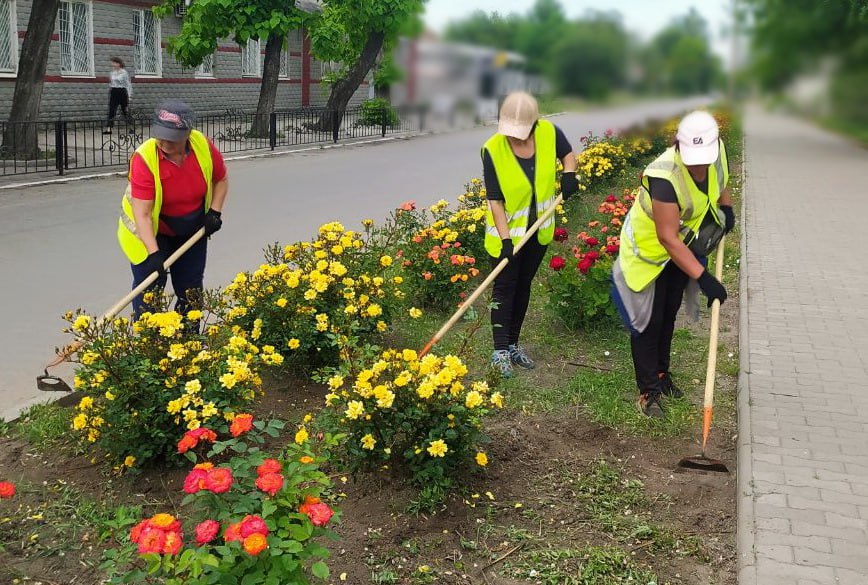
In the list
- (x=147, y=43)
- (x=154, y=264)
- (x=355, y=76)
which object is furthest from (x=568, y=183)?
(x=147, y=43)

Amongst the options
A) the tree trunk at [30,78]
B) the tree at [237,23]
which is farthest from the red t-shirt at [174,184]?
the tree at [237,23]

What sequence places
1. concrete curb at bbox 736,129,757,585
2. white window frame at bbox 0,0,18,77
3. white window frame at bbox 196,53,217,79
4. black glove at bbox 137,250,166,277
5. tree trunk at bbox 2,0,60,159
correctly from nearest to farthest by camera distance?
concrete curb at bbox 736,129,757,585
black glove at bbox 137,250,166,277
tree trunk at bbox 2,0,60,159
white window frame at bbox 0,0,18,77
white window frame at bbox 196,53,217,79

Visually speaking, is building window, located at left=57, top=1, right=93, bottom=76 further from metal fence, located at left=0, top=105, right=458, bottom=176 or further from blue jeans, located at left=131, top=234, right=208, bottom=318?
blue jeans, located at left=131, top=234, right=208, bottom=318

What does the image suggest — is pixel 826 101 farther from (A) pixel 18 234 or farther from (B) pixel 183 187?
(A) pixel 18 234

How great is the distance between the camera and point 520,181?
205 inches

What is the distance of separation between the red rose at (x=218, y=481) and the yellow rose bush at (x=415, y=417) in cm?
89

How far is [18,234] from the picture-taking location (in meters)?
9.62

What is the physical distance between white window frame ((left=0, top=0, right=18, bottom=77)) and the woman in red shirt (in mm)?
16838

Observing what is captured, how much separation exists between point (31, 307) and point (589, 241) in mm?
4079

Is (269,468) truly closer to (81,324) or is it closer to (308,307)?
(81,324)

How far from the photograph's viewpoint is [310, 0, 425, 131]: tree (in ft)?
71.2

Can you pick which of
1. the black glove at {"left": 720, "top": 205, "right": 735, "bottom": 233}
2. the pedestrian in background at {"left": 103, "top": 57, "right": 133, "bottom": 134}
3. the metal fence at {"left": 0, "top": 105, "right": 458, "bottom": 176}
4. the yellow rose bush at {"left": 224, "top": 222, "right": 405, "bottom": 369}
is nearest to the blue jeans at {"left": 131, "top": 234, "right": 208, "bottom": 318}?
the yellow rose bush at {"left": 224, "top": 222, "right": 405, "bottom": 369}

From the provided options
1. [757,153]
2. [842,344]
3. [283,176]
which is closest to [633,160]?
[283,176]

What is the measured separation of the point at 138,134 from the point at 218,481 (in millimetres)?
16796
